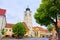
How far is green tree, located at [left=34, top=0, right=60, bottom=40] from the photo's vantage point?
24.9 m

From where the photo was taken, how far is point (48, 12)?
25.6m

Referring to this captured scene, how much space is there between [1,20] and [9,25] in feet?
64.9

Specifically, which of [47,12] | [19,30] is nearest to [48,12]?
[47,12]

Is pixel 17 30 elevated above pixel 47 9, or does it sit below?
below

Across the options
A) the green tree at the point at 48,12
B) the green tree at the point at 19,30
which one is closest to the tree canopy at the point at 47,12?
the green tree at the point at 48,12

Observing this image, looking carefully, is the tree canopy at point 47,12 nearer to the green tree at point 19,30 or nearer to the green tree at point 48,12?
the green tree at point 48,12

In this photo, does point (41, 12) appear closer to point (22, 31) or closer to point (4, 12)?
point (22, 31)

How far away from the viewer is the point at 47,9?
25.7m

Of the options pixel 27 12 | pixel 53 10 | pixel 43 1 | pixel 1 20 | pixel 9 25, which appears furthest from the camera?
pixel 27 12

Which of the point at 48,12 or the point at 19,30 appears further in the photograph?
the point at 19,30

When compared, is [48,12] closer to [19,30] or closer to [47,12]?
[47,12]

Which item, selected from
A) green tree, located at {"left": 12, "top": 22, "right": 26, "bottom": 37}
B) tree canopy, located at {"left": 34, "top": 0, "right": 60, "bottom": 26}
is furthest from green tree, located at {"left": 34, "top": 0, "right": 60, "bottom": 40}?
green tree, located at {"left": 12, "top": 22, "right": 26, "bottom": 37}

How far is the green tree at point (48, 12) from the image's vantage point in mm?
24922

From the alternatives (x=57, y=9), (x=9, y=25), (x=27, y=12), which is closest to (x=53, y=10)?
(x=57, y=9)
